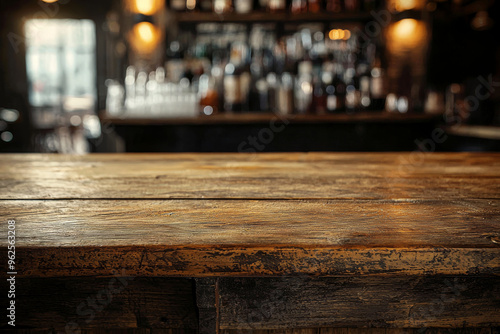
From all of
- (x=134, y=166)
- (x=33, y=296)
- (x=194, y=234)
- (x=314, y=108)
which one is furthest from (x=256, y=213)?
(x=314, y=108)

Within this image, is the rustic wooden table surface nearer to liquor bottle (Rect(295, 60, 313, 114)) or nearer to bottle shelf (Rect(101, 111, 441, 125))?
bottle shelf (Rect(101, 111, 441, 125))

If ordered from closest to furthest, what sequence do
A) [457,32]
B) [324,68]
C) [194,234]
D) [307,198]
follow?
[194,234] < [307,198] < [324,68] < [457,32]

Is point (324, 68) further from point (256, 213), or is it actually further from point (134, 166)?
point (256, 213)

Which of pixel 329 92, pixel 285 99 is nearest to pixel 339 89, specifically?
pixel 329 92

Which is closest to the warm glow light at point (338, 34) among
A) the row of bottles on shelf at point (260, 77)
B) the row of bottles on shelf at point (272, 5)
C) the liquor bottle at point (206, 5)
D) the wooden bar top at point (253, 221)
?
the row of bottles on shelf at point (260, 77)

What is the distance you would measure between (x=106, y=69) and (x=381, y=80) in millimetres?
3286

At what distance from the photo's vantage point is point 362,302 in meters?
0.60

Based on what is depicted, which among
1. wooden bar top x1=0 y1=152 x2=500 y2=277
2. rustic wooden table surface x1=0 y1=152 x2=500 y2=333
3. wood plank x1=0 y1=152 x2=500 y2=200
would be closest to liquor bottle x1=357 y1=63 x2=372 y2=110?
wood plank x1=0 y1=152 x2=500 y2=200

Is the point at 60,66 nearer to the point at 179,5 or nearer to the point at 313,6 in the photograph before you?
the point at 179,5

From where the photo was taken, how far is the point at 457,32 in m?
4.14

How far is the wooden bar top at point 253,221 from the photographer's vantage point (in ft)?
1.70

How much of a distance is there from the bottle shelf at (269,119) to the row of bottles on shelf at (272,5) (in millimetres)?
867

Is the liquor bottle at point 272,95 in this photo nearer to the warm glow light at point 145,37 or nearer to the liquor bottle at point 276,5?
the liquor bottle at point 276,5

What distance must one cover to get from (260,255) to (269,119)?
209 centimetres
